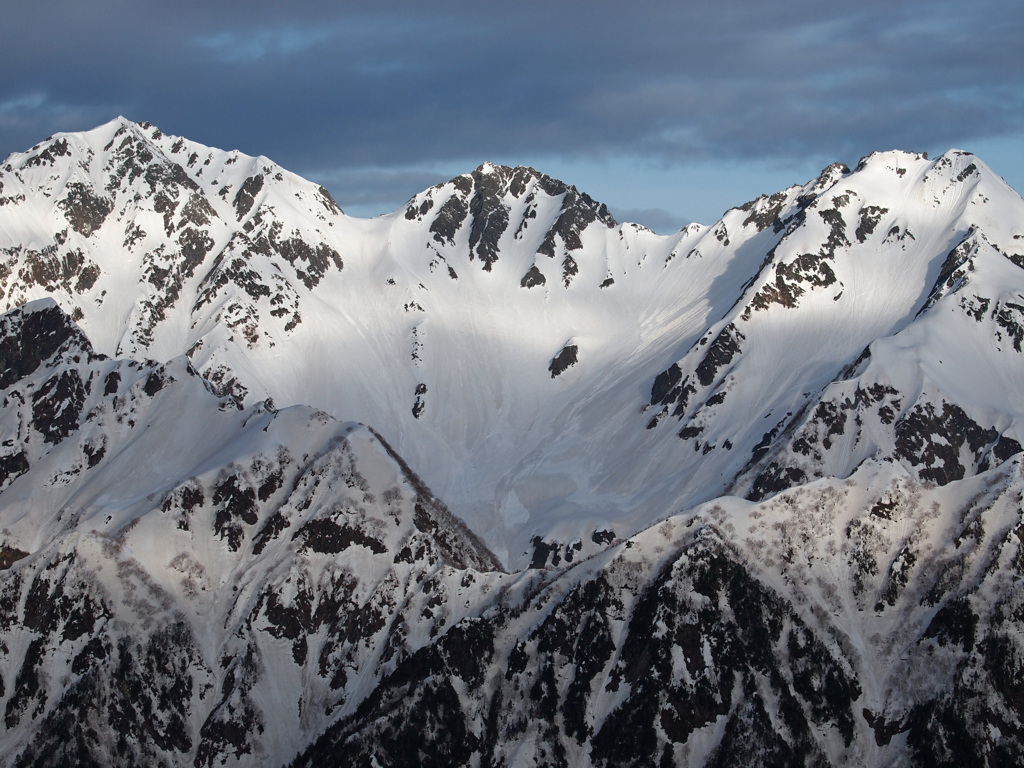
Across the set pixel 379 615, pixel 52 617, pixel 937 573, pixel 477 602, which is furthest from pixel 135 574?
pixel 937 573

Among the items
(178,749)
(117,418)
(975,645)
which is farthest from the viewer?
(117,418)

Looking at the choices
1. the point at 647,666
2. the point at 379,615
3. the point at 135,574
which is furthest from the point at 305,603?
the point at 647,666

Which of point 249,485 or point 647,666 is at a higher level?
point 249,485

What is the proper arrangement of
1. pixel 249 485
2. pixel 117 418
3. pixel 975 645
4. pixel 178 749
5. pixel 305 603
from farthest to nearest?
1. pixel 117 418
2. pixel 249 485
3. pixel 305 603
4. pixel 178 749
5. pixel 975 645

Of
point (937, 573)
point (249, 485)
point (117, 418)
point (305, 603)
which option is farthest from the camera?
point (117, 418)

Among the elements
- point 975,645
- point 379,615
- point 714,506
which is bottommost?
point 975,645

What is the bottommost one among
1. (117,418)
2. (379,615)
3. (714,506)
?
(714,506)

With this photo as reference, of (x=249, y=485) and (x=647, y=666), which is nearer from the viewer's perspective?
(x=647, y=666)

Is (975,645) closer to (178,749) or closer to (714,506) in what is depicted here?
(714,506)

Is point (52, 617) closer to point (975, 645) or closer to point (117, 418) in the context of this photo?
point (117, 418)
